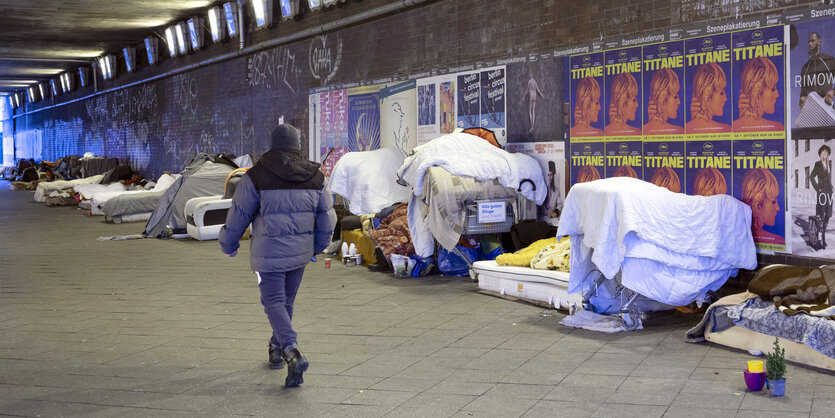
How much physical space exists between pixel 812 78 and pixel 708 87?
1017 mm

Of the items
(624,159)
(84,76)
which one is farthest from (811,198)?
(84,76)

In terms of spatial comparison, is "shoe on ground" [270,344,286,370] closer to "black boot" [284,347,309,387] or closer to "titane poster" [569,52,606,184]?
"black boot" [284,347,309,387]

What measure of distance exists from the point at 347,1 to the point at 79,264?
568 centimetres

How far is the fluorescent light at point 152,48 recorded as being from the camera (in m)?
22.2

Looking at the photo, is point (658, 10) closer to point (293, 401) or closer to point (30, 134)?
point (293, 401)

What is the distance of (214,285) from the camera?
27.9 ft

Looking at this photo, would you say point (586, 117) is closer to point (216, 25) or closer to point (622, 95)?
point (622, 95)

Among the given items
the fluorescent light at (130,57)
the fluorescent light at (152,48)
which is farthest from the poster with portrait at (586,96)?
the fluorescent light at (130,57)

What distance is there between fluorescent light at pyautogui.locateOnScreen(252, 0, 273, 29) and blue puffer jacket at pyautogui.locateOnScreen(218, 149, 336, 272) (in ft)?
37.1

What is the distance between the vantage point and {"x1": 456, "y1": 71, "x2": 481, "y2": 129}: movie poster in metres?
10.1

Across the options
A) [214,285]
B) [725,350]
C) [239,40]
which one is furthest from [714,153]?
[239,40]

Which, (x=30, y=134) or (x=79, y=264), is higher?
(x=30, y=134)

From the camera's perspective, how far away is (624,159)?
8.02 meters

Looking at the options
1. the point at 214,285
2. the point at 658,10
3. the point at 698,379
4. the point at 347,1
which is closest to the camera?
the point at 698,379
